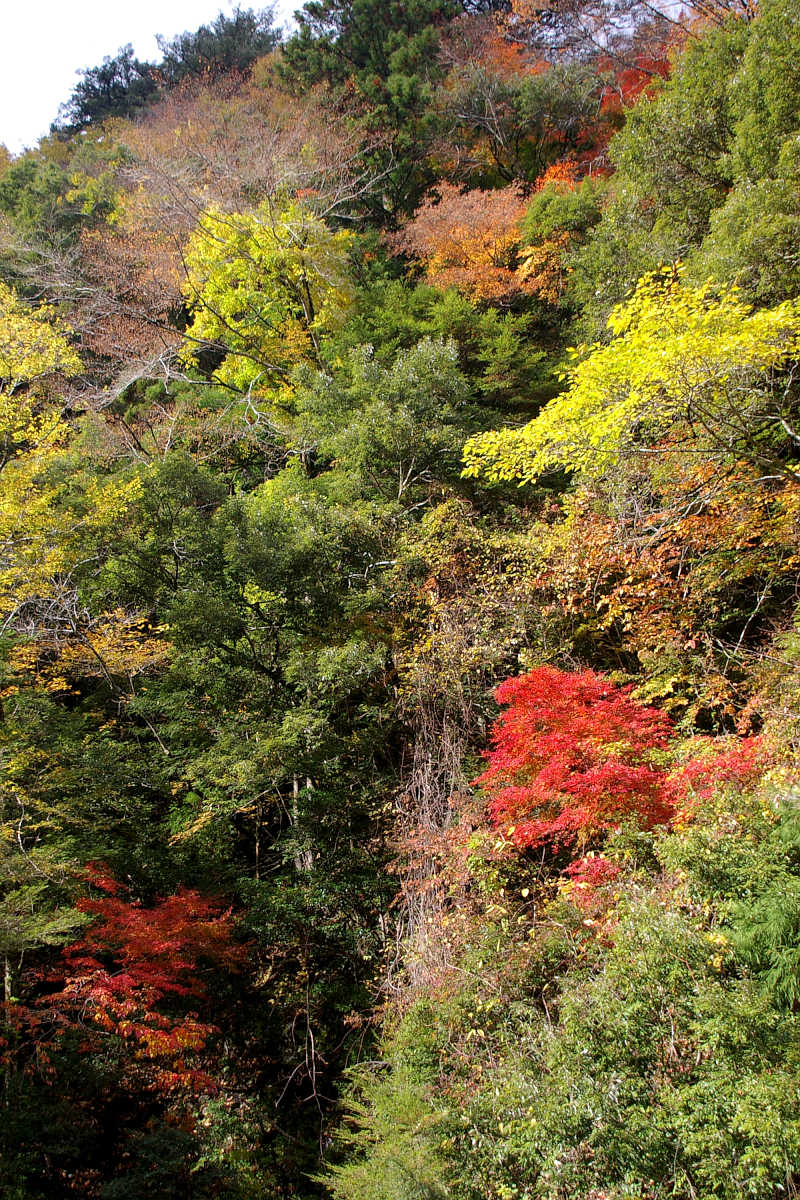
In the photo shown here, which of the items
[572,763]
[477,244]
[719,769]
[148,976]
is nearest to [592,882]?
[572,763]

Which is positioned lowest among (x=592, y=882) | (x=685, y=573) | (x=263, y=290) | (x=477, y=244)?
(x=685, y=573)

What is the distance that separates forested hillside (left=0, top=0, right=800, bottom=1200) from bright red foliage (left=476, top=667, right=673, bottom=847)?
5cm

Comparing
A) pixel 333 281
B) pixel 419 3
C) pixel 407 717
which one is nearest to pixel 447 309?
pixel 333 281

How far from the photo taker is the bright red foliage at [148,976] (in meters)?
5.22

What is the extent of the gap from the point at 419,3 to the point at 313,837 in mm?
20038

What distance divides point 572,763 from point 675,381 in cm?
332

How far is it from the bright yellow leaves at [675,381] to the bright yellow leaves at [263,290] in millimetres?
8471

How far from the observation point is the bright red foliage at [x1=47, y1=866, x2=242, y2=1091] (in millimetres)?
5223

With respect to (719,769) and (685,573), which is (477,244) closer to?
(685,573)

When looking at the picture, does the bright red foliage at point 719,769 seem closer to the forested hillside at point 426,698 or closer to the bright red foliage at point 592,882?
the forested hillside at point 426,698

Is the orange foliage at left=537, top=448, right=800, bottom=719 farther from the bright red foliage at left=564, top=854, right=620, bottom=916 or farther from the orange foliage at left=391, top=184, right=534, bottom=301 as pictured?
the orange foliage at left=391, top=184, right=534, bottom=301

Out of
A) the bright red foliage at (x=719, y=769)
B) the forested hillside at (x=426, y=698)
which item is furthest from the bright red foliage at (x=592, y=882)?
the bright red foliage at (x=719, y=769)

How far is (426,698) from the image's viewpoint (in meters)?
7.52

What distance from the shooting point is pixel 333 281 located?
13492 millimetres
